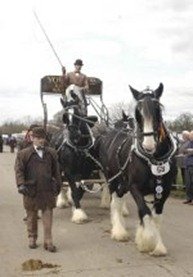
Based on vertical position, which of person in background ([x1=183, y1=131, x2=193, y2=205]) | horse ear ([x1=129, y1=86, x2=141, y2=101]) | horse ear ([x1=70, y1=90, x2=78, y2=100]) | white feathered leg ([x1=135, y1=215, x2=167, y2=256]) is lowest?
white feathered leg ([x1=135, y1=215, x2=167, y2=256])

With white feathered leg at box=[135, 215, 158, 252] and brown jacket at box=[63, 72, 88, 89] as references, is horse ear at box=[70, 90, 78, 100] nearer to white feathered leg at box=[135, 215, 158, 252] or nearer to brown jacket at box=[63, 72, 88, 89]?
brown jacket at box=[63, 72, 88, 89]

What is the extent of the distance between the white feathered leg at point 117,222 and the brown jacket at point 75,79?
10.3 ft

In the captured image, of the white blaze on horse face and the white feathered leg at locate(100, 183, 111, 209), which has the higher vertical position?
the white blaze on horse face

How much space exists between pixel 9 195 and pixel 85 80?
5.27m

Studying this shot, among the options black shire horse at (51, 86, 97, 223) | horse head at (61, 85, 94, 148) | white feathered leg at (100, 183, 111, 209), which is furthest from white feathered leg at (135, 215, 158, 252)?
white feathered leg at (100, 183, 111, 209)

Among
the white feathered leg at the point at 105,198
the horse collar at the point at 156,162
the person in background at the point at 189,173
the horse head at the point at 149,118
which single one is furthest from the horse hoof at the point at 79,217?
the person in background at the point at 189,173

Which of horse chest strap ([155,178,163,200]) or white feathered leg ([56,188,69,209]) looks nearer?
horse chest strap ([155,178,163,200])

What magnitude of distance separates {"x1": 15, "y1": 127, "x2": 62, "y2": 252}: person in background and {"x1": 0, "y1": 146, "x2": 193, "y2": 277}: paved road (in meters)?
0.43

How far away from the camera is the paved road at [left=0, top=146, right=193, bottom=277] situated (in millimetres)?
7703

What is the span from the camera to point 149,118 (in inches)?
328

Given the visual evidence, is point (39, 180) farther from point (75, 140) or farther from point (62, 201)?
point (62, 201)

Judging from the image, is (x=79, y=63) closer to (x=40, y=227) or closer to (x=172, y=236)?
(x=40, y=227)

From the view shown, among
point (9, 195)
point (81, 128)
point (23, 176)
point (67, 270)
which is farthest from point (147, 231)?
point (9, 195)

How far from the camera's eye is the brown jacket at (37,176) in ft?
29.4
